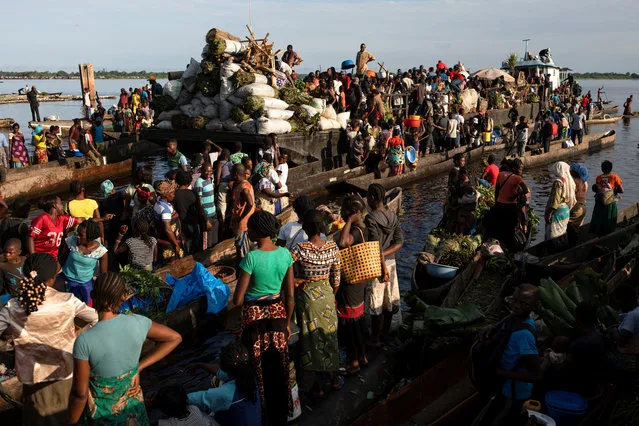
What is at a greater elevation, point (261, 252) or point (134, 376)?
point (261, 252)

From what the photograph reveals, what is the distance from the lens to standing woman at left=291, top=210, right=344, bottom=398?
4.75 metres

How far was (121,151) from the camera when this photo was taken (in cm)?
1942

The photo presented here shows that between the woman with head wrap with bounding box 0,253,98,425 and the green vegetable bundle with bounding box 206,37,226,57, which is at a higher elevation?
the green vegetable bundle with bounding box 206,37,226,57

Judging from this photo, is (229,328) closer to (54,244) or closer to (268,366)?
(54,244)

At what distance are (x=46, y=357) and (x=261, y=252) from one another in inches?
68.4

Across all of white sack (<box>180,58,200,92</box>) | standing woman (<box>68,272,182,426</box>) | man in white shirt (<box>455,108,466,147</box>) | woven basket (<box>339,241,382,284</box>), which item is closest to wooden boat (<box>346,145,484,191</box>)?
man in white shirt (<box>455,108,466,147</box>)

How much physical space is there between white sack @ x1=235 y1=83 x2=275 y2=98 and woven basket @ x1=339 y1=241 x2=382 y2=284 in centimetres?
1066

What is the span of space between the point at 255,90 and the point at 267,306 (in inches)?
452

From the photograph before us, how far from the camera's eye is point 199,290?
708 cm

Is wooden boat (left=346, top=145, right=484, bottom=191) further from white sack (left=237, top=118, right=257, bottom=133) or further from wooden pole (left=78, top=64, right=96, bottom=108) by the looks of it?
wooden pole (left=78, top=64, right=96, bottom=108)

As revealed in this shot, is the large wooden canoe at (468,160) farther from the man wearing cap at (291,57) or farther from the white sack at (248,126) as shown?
the man wearing cap at (291,57)

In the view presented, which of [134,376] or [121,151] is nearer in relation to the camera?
[134,376]

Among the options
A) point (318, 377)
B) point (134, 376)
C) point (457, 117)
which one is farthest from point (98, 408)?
point (457, 117)

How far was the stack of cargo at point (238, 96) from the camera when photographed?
15.2m
